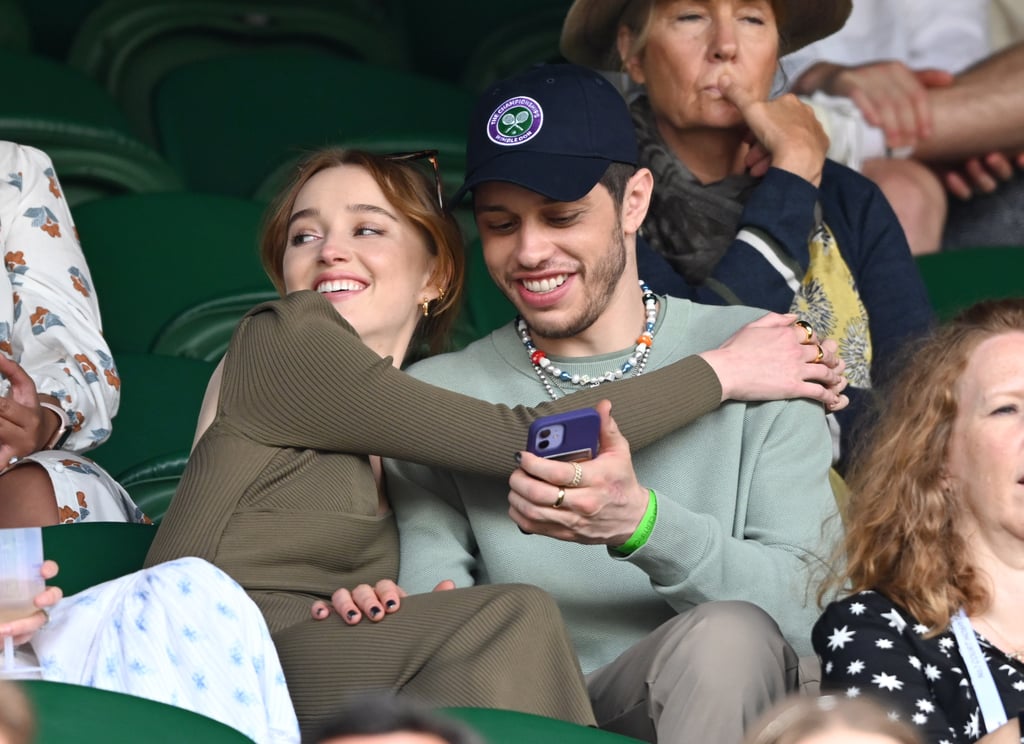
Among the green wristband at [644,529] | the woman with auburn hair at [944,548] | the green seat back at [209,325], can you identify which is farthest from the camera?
the green seat back at [209,325]

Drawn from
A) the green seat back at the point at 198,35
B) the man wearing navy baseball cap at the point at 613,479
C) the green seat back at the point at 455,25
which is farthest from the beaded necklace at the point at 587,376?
the green seat back at the point at 455,25

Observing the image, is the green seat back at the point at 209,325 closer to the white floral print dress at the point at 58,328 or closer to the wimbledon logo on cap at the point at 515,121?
the white floral print dress at the point at 58,328

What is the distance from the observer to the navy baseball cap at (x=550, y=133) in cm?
187

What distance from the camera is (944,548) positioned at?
1626 millimetres

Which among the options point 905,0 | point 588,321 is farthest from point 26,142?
point 905,0

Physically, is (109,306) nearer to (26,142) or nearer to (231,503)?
(26,142)

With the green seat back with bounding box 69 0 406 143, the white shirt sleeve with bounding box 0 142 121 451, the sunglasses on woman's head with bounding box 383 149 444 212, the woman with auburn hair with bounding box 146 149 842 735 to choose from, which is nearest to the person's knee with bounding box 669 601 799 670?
the woman with auburn hair with bounding box 146 149 842 735

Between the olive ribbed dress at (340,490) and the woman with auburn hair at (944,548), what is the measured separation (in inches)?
8.7

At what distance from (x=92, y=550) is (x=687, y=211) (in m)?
1.14

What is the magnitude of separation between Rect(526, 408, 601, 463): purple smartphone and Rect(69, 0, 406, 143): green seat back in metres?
2.21

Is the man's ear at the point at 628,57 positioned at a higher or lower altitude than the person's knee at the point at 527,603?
higher

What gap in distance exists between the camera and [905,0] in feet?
11.3

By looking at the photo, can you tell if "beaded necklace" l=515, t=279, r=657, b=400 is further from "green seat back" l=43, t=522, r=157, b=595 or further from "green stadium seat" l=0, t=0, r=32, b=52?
"green stadium seat" l=0, t=0, r=32, b=52

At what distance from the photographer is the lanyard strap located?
4.91 ft
